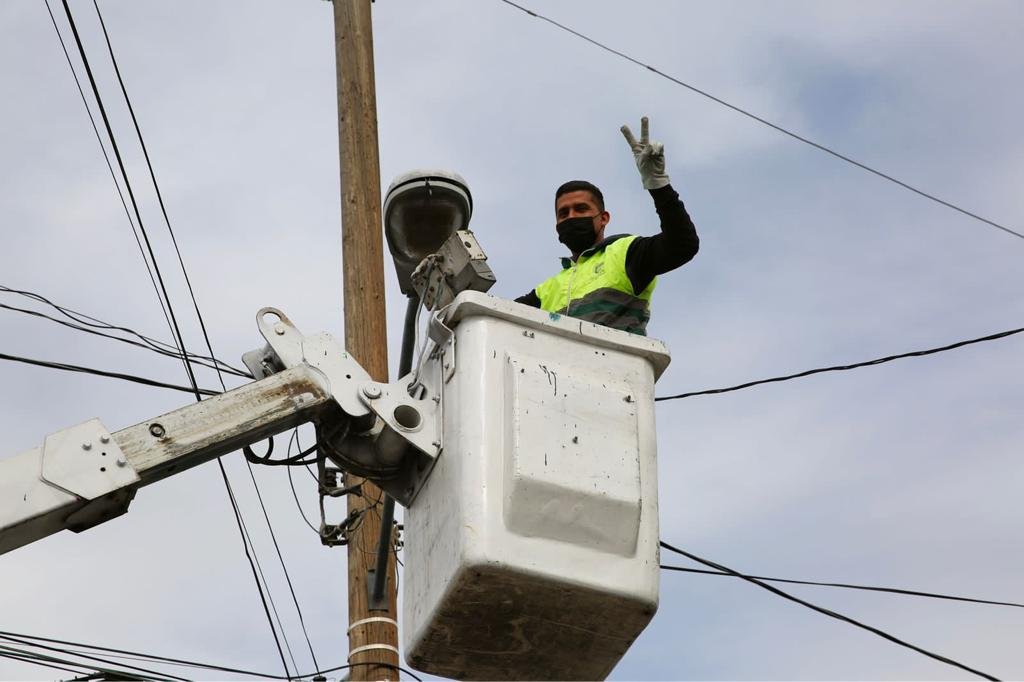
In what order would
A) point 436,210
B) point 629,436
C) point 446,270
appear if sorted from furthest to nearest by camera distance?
point 436,210
point 446,270
point 629,436

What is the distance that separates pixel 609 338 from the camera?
4918 millimetres

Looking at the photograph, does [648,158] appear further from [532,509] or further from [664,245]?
[532,509]

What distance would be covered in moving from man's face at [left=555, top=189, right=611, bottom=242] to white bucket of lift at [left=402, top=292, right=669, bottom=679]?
1.30 metres

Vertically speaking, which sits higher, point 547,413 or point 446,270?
point 446,270

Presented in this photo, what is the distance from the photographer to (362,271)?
7.23 m

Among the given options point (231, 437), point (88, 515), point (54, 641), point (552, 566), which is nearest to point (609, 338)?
point (552, 566)

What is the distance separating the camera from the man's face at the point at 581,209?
6.13 m

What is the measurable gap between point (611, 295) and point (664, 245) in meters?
0.28

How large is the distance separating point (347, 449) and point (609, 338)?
857 mm

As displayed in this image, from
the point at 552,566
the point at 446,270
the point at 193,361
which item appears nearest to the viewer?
the point at 552,566

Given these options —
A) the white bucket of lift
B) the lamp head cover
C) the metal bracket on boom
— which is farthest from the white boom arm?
the lamp head cover

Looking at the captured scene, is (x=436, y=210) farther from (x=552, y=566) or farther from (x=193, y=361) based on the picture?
(x=193, y=361)

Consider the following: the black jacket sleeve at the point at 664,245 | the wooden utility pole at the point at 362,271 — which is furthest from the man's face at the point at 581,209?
the wooden utility pole at the point at 362,271

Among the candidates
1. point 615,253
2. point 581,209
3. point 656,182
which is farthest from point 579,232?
point 656,182
